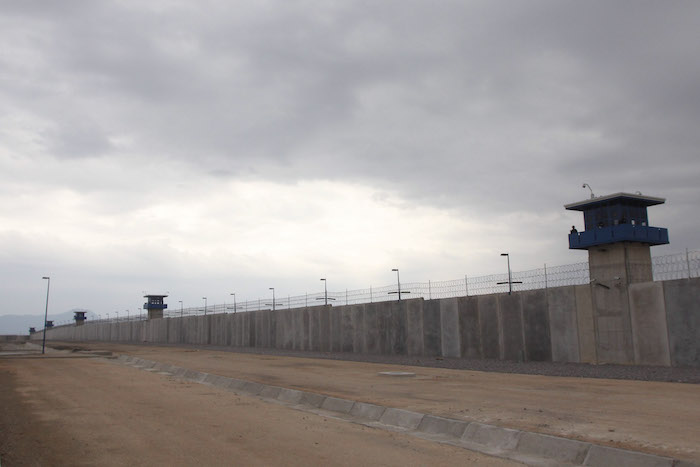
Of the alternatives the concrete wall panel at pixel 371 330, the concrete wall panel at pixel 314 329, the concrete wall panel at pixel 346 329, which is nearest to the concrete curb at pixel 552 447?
the concrete wall panel at pixel 371 330

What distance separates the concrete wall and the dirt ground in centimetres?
1359

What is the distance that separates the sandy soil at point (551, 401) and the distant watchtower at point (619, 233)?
83.9 feet

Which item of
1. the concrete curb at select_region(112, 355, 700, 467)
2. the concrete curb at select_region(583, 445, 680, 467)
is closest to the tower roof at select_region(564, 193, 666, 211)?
the concrete curb at select_region(112, 355, 700, 467)

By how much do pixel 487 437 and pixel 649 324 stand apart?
45.0 feet

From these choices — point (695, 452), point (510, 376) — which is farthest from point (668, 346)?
point (695, 452)

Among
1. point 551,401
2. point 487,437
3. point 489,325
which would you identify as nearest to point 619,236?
point 489,325

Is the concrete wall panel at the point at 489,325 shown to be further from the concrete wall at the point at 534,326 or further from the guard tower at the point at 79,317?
the guard tower at the point at 79,317

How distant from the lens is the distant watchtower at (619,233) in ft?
131

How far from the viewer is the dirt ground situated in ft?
23.5

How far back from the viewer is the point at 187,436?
8617 mm

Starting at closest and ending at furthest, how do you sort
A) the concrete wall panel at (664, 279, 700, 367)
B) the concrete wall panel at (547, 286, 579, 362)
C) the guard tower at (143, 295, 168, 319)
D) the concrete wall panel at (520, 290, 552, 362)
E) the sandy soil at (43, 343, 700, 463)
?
the sandy soil at (43, 343, 700, 463) < the concrete wall panel at (664, 279, 700, 367) < the concrete wall panel at (547, 286, 579, 362) < the concrete wall panel at (520, 290, 552, 362) < the guard tower at (143, 295, 168, 319)

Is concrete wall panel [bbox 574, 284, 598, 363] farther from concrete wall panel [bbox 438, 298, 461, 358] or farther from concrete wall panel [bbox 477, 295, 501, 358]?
concrete wall panel [bbox 438, 298, 461, 358]

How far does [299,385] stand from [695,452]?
1048 cm

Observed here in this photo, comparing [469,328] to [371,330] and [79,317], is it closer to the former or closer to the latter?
[371,330]
